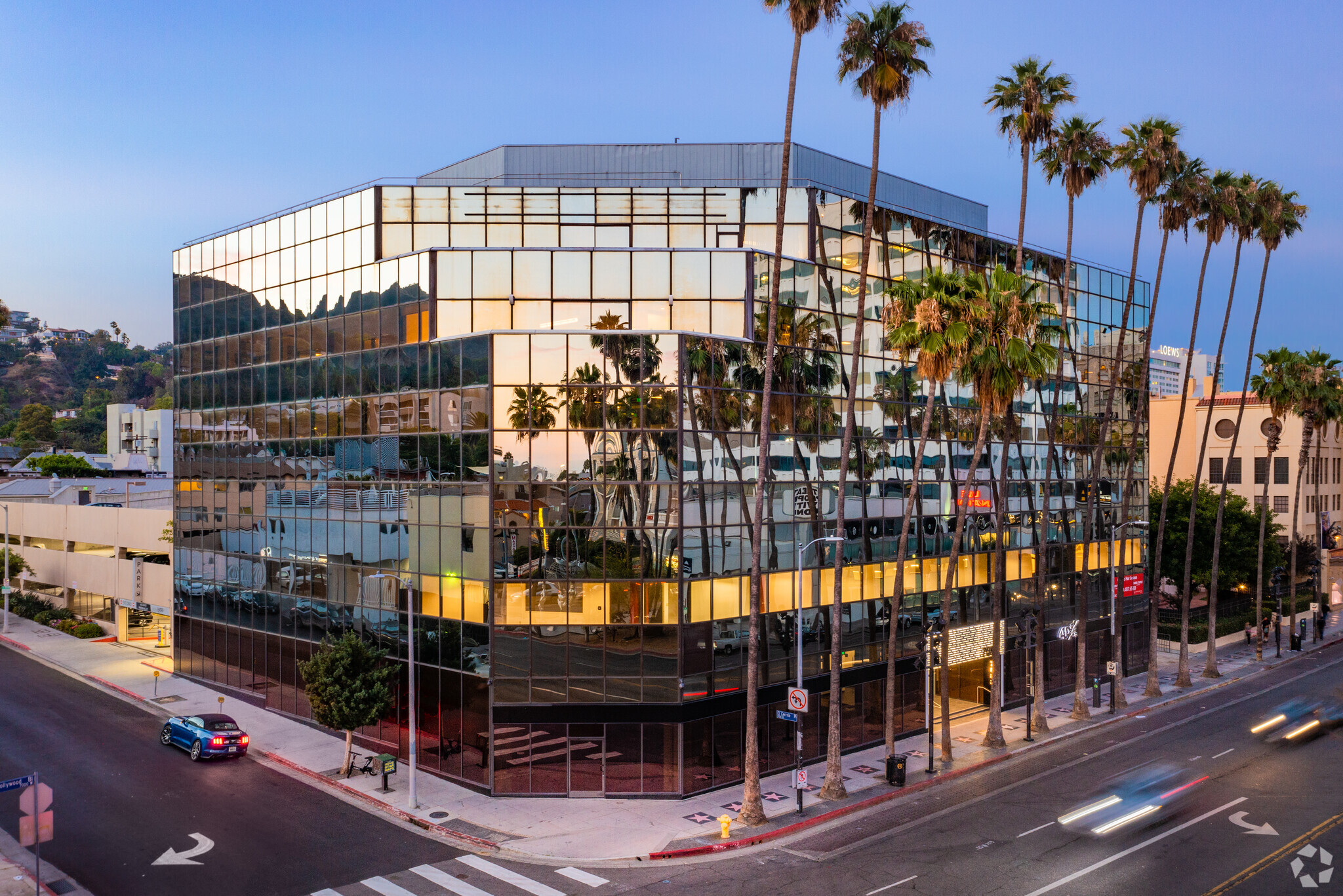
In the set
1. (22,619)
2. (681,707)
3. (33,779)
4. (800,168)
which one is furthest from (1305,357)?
(22,619)

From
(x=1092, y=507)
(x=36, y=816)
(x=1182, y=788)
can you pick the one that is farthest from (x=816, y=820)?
(x=1092, y=507)

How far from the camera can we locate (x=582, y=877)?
24.9m

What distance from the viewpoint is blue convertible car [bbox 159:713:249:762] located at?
3541 cm

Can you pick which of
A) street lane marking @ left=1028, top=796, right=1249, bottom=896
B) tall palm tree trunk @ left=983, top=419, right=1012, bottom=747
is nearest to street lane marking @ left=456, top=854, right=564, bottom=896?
street lane marking @ left=1028, top=796, right=1249, bottom=896

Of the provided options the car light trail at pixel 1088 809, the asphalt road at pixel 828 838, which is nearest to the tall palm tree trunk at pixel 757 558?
the asphalt road at pixel 828 838

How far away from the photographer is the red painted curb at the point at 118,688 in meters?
45.2

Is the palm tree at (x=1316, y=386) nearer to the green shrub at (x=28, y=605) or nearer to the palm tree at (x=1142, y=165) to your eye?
the palm tree at (x=1142, y=165)

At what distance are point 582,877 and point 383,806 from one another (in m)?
9.16

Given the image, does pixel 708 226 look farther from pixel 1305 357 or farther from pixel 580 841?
pixel 1305 357

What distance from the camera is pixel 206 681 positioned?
48344mm

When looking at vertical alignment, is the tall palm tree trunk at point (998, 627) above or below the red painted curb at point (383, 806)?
above

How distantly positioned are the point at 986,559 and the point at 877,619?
8280mm

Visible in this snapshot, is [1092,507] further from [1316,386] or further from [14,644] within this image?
[14,644]

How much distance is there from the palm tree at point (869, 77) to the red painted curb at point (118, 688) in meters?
33.0
